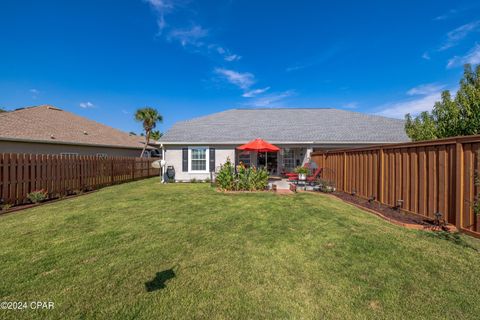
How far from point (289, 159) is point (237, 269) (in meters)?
14.5

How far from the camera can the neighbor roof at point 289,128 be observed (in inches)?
593

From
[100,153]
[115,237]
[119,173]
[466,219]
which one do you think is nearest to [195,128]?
[119,173]

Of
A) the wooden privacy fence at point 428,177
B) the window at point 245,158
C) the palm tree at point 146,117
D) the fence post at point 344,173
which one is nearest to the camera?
the wooden privacy fence at point 428,177

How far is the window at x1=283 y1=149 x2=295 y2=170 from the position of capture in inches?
668

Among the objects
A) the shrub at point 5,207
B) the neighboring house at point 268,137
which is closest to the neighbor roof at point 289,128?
the neighboring house at point 268,137

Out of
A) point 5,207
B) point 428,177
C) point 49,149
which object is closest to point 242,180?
point 428,177

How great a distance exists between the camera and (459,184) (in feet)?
14.0

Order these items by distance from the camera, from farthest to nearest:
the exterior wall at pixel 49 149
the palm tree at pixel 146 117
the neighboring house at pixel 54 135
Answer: the palm tree at pixel 146 117, the neighboring house at pixel 54 135, the exterior wall at pixel 49 149

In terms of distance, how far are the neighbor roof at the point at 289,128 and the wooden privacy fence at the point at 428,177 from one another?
7.85 m

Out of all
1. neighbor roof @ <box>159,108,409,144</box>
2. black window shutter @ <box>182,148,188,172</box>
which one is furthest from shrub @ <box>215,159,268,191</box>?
black window shutter @ <box>182,148,188,172</box>

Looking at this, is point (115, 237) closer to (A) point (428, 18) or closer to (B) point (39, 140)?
(B) point (39, 140)

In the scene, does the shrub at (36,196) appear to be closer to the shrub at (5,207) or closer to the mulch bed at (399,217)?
the shrub at (5,207)

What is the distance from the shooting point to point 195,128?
1681 centimetres

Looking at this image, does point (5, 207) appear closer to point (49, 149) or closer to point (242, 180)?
point (242, 180)
